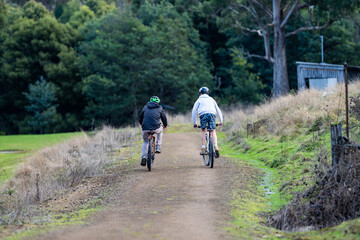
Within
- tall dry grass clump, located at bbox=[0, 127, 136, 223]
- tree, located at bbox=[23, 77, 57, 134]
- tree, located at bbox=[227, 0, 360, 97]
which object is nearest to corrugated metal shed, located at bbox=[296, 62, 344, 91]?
tree, located at bbox=[227, 0, 360, 97]

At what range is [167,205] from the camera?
28.2ft

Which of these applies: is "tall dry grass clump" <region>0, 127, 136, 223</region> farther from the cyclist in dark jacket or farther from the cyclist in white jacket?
the cyclist in white jacket

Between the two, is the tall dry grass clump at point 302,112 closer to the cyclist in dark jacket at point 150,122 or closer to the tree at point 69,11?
the cyclist in dark jacket at point 150,122

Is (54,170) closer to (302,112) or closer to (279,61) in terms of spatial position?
(302,112)

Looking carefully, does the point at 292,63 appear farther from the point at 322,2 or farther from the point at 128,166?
the point at 128,166

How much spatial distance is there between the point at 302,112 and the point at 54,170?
8892mm

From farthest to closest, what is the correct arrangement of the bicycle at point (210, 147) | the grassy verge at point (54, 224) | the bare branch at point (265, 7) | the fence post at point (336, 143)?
the bare branch at point (265, 7) → the bicycle at point (210, 147) → the fence post at point (336, 143) → the grassy verge at point (54, 224)

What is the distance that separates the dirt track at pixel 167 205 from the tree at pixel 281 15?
69.8 feet

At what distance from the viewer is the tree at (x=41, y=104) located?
4881 cm

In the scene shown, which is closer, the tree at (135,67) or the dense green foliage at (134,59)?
the dense green foliage at (134,59)

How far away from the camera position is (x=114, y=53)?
4703 centimetres

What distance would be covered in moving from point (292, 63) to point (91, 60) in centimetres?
1966

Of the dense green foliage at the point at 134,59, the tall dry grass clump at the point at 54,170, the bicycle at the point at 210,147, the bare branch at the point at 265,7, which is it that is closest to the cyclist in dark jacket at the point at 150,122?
the bicycle at the point at 210,147

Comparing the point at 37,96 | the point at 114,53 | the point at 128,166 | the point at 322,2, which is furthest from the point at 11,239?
the point at 37,96
